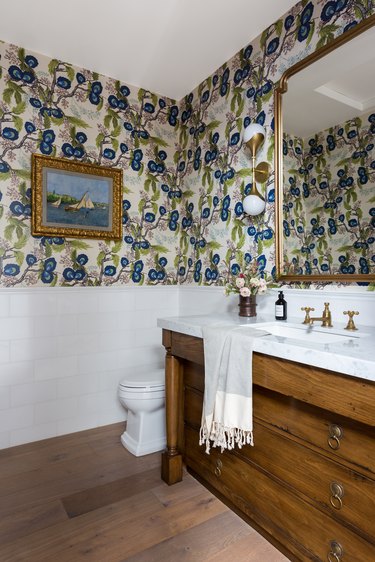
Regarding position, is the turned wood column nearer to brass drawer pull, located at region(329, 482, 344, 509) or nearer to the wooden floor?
the wooden floor

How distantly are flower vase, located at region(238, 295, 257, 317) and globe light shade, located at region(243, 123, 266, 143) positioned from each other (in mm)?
1014

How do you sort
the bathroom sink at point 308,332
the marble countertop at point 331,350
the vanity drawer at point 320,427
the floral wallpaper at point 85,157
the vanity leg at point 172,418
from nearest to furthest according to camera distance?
the marble countertop at point 331,350, the vanity drawer at point 320,427, the bathroom sink at point 308,332, the vanity leg at point 172,418, the floral wallpaper at point 85,157

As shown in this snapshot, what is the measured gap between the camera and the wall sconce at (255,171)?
2.14 meters

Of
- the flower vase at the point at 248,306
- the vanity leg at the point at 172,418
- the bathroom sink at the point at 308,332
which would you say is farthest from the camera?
the flower vase at the point at 248,306

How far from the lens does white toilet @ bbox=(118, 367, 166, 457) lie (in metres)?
2.18

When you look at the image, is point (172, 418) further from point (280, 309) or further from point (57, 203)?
point (57, 203)

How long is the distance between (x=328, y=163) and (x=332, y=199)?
0.65 feet

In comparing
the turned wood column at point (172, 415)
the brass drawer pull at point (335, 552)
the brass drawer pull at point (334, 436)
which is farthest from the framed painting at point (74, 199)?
the brass drawer pull at point (335, 552)

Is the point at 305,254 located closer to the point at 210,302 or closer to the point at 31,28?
the point at 210,302

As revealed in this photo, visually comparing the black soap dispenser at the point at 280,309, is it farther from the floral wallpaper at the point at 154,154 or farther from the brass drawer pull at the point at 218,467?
the brass drawer pull at the point at 218,467

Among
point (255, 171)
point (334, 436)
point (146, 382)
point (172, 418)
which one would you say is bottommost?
point (172, 418)

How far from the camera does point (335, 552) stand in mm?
1167

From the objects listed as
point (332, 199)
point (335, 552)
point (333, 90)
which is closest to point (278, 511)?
point (335, 552)

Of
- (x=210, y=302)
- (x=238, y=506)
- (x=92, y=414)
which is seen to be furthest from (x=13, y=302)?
(x=238, y=506)
